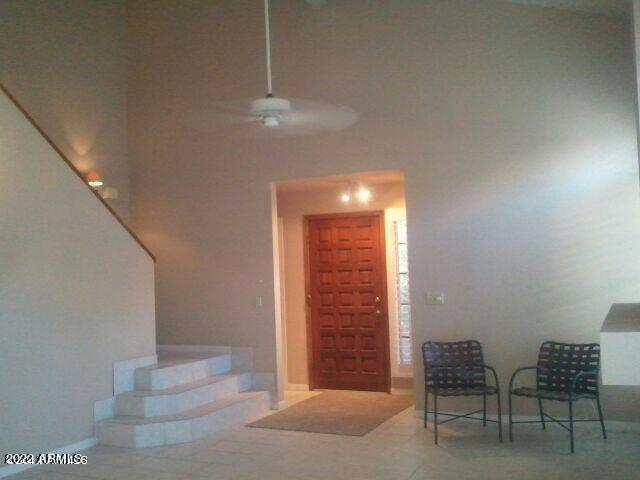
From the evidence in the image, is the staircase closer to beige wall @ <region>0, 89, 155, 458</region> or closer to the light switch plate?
beige wall @ <region>0, 89, 155, 458</region>

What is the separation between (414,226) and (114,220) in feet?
8.98

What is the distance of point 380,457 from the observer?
14.5 ft

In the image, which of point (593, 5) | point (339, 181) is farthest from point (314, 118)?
point (593, 5)

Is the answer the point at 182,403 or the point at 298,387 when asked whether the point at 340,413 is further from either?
the point at 182,403

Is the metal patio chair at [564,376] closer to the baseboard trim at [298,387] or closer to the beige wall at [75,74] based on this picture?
the baseboard trim at [298,387]

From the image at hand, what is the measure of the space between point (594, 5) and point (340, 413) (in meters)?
4.23

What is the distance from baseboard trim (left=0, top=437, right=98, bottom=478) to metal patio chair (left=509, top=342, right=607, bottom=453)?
3.39 m

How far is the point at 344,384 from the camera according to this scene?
7.00 m

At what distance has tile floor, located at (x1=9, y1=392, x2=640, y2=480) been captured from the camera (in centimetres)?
404

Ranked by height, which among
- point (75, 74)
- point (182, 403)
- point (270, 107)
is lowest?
point (182, 403)

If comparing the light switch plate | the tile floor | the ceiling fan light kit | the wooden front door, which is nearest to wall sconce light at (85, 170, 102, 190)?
the wooden front door

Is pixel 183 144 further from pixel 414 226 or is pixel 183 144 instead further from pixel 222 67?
pixel 414 226

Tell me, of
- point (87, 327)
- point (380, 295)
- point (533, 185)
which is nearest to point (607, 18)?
point (533, 185)

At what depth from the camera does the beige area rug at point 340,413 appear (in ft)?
17.5
